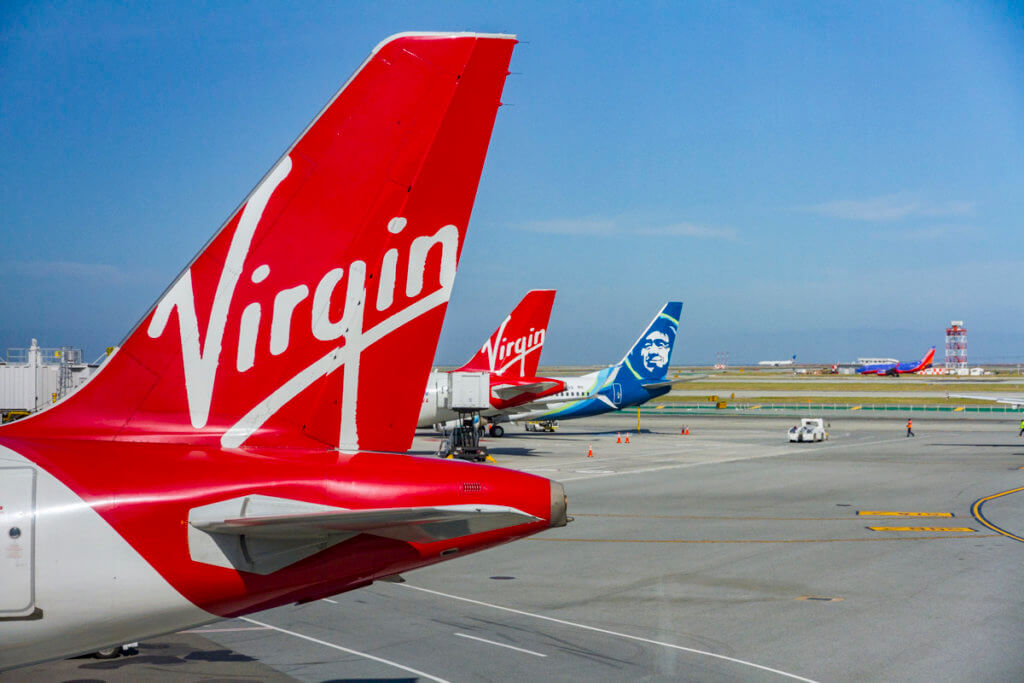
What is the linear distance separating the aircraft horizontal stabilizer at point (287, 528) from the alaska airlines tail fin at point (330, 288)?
3.24 feet

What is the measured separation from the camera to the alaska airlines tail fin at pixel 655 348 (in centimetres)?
7312

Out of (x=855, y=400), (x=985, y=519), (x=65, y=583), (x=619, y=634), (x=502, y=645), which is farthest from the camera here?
(x=855, y=400)

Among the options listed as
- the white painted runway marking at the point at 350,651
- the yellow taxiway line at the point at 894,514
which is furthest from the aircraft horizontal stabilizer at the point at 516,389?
the white painted runway marking at the point at 350,651

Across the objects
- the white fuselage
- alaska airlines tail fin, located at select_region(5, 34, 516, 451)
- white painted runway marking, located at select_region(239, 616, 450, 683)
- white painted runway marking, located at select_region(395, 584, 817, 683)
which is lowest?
white painted runway marking, located at select_region(395, 584, 817, 683)

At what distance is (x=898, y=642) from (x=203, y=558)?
1321 centimetres

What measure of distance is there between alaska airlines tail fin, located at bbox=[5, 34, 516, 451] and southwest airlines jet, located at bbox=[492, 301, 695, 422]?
2461 inches

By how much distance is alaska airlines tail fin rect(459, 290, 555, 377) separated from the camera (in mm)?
57281

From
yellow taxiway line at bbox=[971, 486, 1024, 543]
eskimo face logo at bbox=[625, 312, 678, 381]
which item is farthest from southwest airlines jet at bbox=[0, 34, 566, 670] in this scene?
eskimo face logo at bbox=[625, 312, 678, 381]

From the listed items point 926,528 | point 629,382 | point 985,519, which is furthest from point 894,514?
point 629,382

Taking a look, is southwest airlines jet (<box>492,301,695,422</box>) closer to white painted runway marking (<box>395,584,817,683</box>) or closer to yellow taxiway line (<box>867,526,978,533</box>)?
yellow taxiway line (<box>867,526,978,533</box>)

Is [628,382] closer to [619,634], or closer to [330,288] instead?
[619,634]

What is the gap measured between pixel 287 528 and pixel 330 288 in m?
2.50

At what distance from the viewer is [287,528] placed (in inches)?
281

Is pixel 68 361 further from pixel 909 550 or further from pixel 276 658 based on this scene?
pixel 909 550
